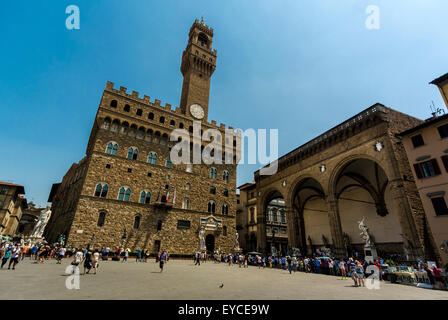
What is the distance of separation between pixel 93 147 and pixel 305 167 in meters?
24.4

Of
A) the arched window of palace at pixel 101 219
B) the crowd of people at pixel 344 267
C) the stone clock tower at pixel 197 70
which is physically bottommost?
the crowd of people at pixel 344 267

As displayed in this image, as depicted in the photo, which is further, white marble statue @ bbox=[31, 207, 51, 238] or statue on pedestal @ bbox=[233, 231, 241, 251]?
statue on pedestal @ bbox=[233, 231, 241, 251]

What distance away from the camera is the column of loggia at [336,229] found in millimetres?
19219

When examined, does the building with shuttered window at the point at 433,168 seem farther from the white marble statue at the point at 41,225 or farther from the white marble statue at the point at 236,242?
the white marble statue at the point at 41,225

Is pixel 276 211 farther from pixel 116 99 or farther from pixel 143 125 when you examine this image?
pixel 116 99

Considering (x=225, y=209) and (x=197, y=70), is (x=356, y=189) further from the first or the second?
(x=197, y=70)

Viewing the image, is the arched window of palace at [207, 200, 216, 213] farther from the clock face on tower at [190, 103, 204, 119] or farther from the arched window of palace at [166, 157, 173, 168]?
the clock face on tower at [190, 103, 204, 119]

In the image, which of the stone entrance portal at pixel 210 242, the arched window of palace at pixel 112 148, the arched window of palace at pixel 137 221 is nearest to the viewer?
the arched window of palace at pixel 137 221

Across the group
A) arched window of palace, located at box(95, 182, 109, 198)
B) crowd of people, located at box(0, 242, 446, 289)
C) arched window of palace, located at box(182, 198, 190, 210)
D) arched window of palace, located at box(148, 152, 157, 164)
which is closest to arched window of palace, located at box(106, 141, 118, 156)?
arched window of palace, located at box(95, 182, 109, 198)

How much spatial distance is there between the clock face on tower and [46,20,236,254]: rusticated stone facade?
0.57 ft

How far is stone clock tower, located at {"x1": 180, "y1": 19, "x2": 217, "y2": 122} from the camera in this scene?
32806mm

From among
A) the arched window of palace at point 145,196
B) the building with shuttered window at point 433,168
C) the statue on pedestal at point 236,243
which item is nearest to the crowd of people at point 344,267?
the statue on pedestal at point 236,243

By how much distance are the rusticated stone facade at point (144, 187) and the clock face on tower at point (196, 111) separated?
0.18m

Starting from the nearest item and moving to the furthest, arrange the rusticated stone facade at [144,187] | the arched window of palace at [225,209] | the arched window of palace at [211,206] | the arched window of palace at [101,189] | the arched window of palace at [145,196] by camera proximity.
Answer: the rusticated stone facade at [144,187], the arched window of palace at [101,189], the arched window of palace at [145,196], the arched window of palace at [211,206], the arched window of palace at [225,209]
